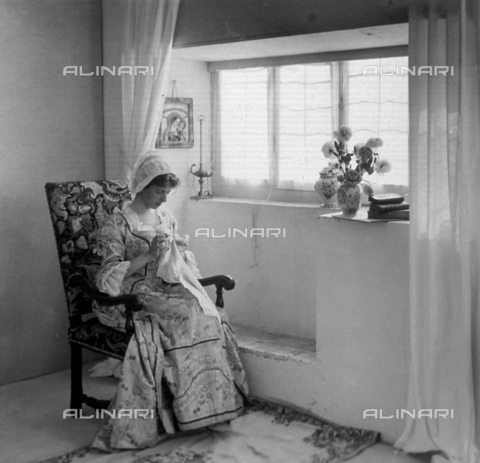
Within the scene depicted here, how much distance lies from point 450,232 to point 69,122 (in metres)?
2.52

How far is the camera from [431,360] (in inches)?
133

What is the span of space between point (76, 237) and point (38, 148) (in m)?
0.72

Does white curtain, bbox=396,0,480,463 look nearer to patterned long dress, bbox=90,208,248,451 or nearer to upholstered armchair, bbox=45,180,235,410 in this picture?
patterned long dress, bbox=90,208,248,451

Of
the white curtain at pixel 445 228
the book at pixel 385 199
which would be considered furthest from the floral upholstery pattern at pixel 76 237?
the white curtain at pixel 445 228

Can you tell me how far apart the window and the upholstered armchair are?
101 centimetres

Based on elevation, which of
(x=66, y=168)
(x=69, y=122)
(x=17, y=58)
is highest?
(x=17, y=58)

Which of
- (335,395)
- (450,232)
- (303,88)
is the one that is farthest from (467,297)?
(303,88)

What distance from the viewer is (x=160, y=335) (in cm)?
378

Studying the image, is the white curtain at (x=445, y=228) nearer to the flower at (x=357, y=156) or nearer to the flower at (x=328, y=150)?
the flower at (x=357, y=156)

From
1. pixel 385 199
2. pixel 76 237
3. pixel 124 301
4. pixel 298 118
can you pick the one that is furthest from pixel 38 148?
pixel 385 199

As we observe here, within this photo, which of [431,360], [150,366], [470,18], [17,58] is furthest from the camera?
[17,58]

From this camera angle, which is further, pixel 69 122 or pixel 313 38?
pixel 69 122

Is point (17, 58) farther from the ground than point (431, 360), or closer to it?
farther from the ground

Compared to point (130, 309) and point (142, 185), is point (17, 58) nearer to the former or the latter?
point (142, 185)
